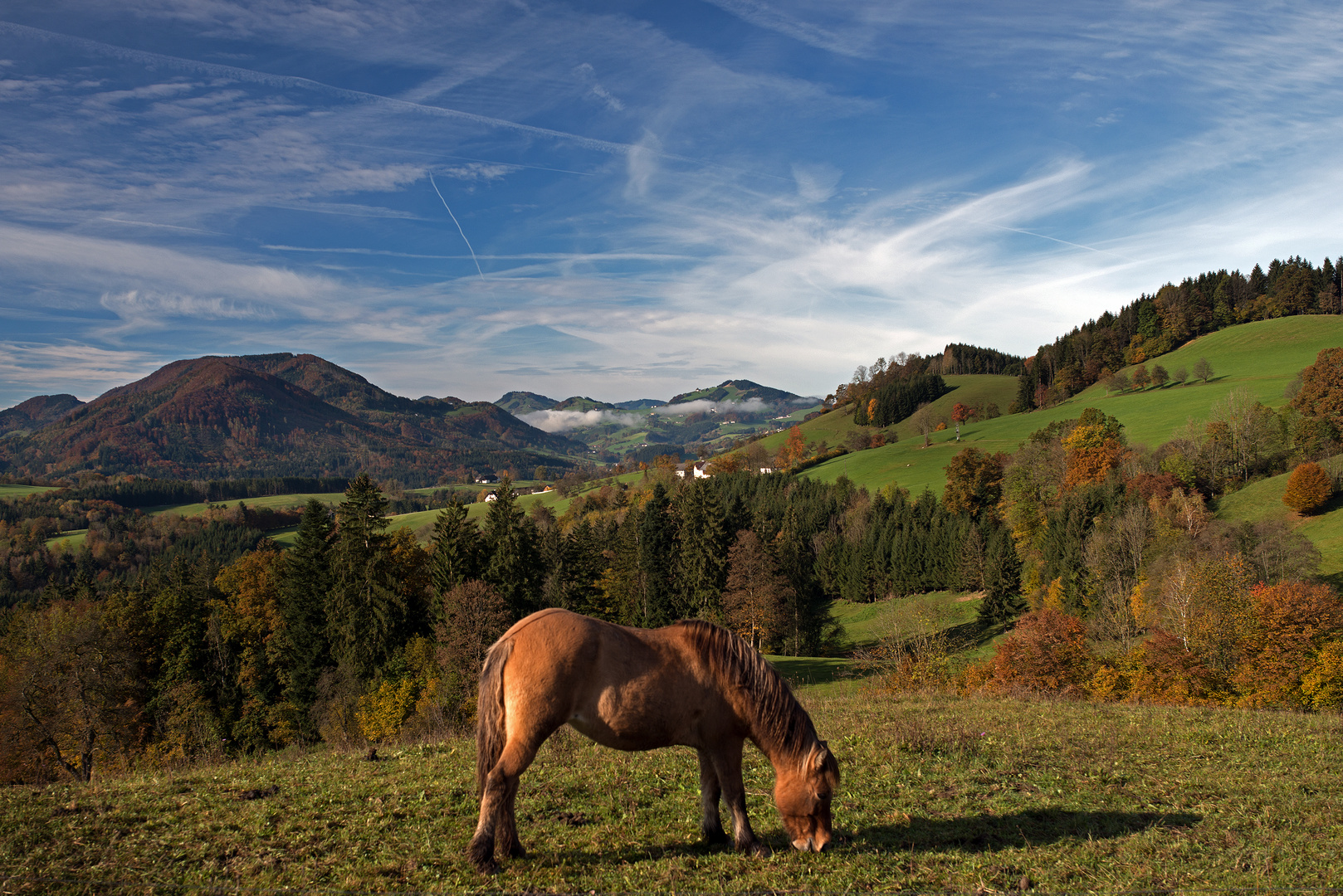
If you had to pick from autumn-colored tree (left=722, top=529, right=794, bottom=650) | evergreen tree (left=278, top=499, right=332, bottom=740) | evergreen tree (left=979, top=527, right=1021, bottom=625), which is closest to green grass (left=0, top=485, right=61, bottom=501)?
evergreen tree (left=278, top=499, right=332, bottom=740)

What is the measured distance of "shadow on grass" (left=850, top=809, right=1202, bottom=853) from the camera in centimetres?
740

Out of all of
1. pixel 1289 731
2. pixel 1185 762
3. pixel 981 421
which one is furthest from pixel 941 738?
pixel 981 421

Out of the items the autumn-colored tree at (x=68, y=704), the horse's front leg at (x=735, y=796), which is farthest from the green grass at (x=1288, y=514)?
the autumn-colored tree at (x=68, y=704)

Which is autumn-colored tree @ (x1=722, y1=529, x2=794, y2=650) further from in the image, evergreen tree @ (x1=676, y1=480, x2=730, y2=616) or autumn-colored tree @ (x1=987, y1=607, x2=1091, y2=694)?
autumn-colored tree @ (x1=987, y1=607, x2=1091, y2=694)

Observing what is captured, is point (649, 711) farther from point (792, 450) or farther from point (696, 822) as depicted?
point (792, 450)

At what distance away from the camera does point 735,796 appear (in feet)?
22.7

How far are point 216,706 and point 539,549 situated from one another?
81.3ft

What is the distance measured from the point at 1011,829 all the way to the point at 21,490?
820ft

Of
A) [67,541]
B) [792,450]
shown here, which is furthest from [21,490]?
[792,450]

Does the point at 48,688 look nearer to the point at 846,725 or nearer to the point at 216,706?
the point at 216,706

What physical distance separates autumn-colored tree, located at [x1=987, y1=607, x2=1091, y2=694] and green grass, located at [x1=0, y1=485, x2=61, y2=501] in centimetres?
21581

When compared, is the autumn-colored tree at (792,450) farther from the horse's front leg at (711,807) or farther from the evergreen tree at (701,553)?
the horse's front leg at (711,807)

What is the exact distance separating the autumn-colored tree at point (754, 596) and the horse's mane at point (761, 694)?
5311 cm

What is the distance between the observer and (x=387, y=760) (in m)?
11.4
